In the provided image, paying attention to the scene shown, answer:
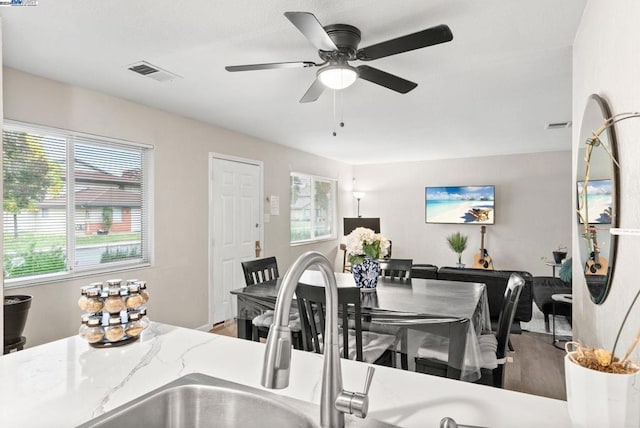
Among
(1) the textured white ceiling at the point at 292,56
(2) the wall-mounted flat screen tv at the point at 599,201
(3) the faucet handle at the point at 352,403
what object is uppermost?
(1) the textured white ceiling at the point at 292,56

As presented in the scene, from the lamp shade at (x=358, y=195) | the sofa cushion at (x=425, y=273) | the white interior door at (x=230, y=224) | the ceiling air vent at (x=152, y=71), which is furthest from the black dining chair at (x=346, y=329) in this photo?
the lamp shade at (x=358, y=195)

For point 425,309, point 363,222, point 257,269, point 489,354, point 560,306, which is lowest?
point 560,306

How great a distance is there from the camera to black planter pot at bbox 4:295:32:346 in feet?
7.66

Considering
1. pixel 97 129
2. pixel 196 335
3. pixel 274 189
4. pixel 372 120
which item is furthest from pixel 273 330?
pixel 274 189

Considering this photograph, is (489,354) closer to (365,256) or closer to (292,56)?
(365,256)

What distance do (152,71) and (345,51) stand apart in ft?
4.91

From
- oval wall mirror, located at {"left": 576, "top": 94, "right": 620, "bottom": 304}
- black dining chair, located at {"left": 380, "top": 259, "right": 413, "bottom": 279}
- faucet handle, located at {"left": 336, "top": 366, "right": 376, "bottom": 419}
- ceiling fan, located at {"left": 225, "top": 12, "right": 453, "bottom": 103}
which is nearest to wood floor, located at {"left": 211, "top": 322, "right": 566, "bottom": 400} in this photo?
black dining chair, located at {"left": 380, "top": 259, "right": 413, "bottom": 279}

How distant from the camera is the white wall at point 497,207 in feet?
20.9

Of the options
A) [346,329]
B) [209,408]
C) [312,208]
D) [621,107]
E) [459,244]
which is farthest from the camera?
[459,244]

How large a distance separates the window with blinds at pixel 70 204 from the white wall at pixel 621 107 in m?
3.45

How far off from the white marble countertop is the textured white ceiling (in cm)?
162

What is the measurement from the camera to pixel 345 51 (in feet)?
7.11

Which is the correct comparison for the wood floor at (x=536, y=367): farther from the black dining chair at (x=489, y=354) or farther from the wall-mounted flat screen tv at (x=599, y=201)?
the wall-mounted flat screen tv at (x=599, y=201)

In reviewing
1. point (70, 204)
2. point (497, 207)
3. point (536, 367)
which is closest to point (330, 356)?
point (70, 204)
